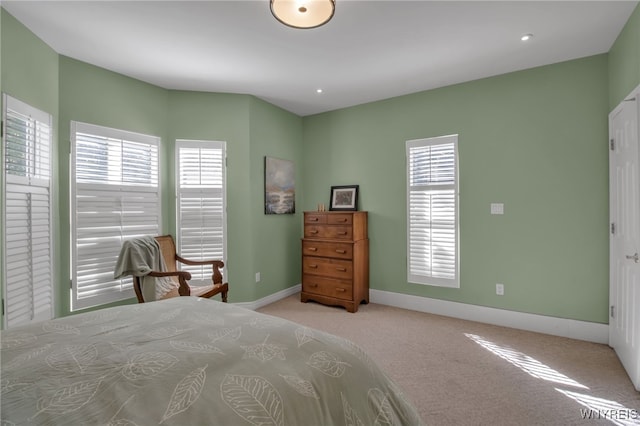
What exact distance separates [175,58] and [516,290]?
4231mm

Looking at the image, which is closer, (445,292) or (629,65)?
(629,65)

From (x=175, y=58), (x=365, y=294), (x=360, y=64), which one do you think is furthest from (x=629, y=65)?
(x=175, y=58)

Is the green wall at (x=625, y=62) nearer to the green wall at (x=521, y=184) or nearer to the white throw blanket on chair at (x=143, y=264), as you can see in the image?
Result: the green wall at (x=521, y=184)

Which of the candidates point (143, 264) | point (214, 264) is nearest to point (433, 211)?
point (214, 264)

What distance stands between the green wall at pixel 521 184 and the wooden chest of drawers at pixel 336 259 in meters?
0.32

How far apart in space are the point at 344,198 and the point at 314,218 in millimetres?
573

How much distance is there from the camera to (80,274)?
2840 millimetres

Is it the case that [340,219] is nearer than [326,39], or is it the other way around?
[326,39]

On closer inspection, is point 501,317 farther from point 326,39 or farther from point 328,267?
point 326,39

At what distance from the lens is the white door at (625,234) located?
2.13 m

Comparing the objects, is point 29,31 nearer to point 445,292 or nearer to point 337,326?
point 337,326

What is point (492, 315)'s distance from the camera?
328 centimetres

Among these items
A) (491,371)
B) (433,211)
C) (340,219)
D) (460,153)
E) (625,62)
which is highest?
(625,62)

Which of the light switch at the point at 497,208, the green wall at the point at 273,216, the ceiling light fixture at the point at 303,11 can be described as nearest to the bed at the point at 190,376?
the ceiling light fixture at the point at 303,11
